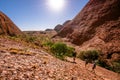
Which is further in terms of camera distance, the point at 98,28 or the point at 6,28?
the point at 98,28

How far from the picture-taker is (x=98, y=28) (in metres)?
61.2

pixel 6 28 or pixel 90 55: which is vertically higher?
pixel 6 28

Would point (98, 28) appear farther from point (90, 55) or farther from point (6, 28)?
point (6, 28)

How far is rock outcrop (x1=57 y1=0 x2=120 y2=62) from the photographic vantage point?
168 feet

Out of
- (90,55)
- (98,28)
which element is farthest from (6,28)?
(98,28)

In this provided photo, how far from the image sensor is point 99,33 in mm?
58375

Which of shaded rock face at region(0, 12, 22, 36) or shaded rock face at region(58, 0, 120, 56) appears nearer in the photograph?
shaded rock face at region(0, 12, 22, 36)

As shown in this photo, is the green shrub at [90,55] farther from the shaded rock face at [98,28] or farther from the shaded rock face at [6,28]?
the shaded rock face at [6,28]

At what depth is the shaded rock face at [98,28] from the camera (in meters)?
51.8

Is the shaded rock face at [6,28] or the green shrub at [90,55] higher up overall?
the shaded rock face at [6,28]

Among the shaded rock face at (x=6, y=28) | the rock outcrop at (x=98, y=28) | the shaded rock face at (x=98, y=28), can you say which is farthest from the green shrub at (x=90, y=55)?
the shaded rock face at (x=6, y=28)

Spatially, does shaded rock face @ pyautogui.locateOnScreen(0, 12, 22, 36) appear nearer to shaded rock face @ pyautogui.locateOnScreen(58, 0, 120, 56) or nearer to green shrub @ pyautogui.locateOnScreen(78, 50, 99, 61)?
green shrub @ pyautogui.locateOnScreen(78, 50, 99, 61)

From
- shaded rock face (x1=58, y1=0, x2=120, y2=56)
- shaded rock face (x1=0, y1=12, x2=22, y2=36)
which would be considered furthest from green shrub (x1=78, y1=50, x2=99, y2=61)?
shaded rock face (x1=0, y1=12, x2=22, y2=36)

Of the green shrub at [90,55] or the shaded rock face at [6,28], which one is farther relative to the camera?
the green shrub at [90,55]
